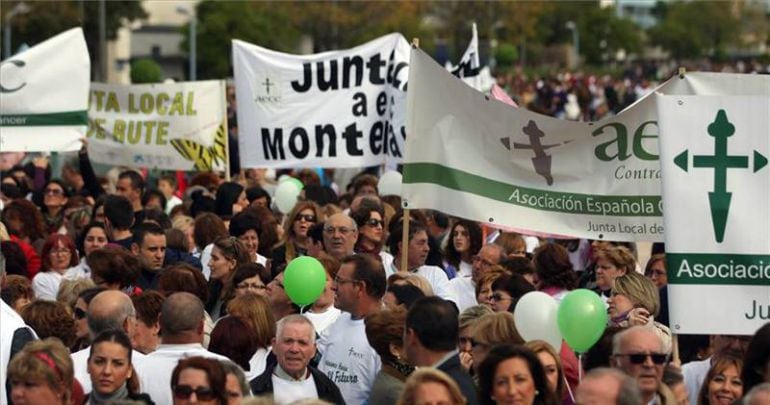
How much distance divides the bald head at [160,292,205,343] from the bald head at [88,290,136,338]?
25 cm

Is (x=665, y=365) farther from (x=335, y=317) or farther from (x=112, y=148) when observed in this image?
(x=112, y=148)

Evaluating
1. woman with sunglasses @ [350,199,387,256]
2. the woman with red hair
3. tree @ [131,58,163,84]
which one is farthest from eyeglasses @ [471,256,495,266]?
tree @ [131,58,163,84]

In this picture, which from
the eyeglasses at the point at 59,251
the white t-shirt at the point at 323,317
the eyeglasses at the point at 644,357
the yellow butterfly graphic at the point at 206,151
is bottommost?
the eyeglasses at the point at 644,357

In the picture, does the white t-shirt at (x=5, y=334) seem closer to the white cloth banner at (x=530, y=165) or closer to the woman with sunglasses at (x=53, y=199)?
the white cloth banner at (x=530, y=165)

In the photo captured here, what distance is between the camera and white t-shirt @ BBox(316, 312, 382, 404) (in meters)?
7.78

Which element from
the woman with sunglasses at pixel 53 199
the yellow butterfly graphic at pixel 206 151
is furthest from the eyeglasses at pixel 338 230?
the yellow butterfly graphic at pixel 206 151

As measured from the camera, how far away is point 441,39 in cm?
10081

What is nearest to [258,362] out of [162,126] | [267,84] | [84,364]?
[84,364]

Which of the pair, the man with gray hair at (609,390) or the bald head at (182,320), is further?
the bald head at (182,320)

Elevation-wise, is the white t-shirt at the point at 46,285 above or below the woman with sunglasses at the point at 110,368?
above

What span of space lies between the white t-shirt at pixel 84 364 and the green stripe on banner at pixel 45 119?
26.5 ft

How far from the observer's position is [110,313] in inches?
301

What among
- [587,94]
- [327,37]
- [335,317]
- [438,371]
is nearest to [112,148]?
[335,317]

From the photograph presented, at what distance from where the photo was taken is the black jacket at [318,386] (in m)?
7.39
